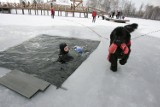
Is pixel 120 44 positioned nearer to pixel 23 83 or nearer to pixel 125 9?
pixel 23 83

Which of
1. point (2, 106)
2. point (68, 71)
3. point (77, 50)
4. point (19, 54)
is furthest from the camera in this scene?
point (77, 50)

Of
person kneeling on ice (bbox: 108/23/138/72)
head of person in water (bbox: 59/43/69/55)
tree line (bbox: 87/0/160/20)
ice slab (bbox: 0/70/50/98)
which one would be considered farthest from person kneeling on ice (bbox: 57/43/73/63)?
tree line (bbox: 87/0/160/20)

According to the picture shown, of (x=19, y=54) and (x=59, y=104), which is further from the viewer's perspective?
(x=19, y=54)

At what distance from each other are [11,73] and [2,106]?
2.90 ft

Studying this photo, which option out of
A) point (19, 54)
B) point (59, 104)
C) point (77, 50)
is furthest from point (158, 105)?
point (19, 54)

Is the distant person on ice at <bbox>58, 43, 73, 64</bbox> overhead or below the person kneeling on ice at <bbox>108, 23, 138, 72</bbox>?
below

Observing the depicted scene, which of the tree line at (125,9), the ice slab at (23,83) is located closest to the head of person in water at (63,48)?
the ice slab at (23,83)

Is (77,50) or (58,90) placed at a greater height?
(77,50)

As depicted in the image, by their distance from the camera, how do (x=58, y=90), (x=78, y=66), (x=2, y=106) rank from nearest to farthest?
(x=2, y=106)
(x=58, y=90)
(x=78, y=66)

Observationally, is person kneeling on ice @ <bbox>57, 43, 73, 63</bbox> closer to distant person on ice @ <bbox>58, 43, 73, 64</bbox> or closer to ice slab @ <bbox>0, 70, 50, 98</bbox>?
distant person on ice @ <bbox>58, 43, 73, 64</bbox>

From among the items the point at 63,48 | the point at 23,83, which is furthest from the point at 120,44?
the point at 23,83

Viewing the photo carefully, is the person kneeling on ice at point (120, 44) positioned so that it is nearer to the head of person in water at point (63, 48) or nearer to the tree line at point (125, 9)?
the head of person in water at point (63, 48)

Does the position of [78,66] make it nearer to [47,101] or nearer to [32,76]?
[32,76]

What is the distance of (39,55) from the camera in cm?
390
